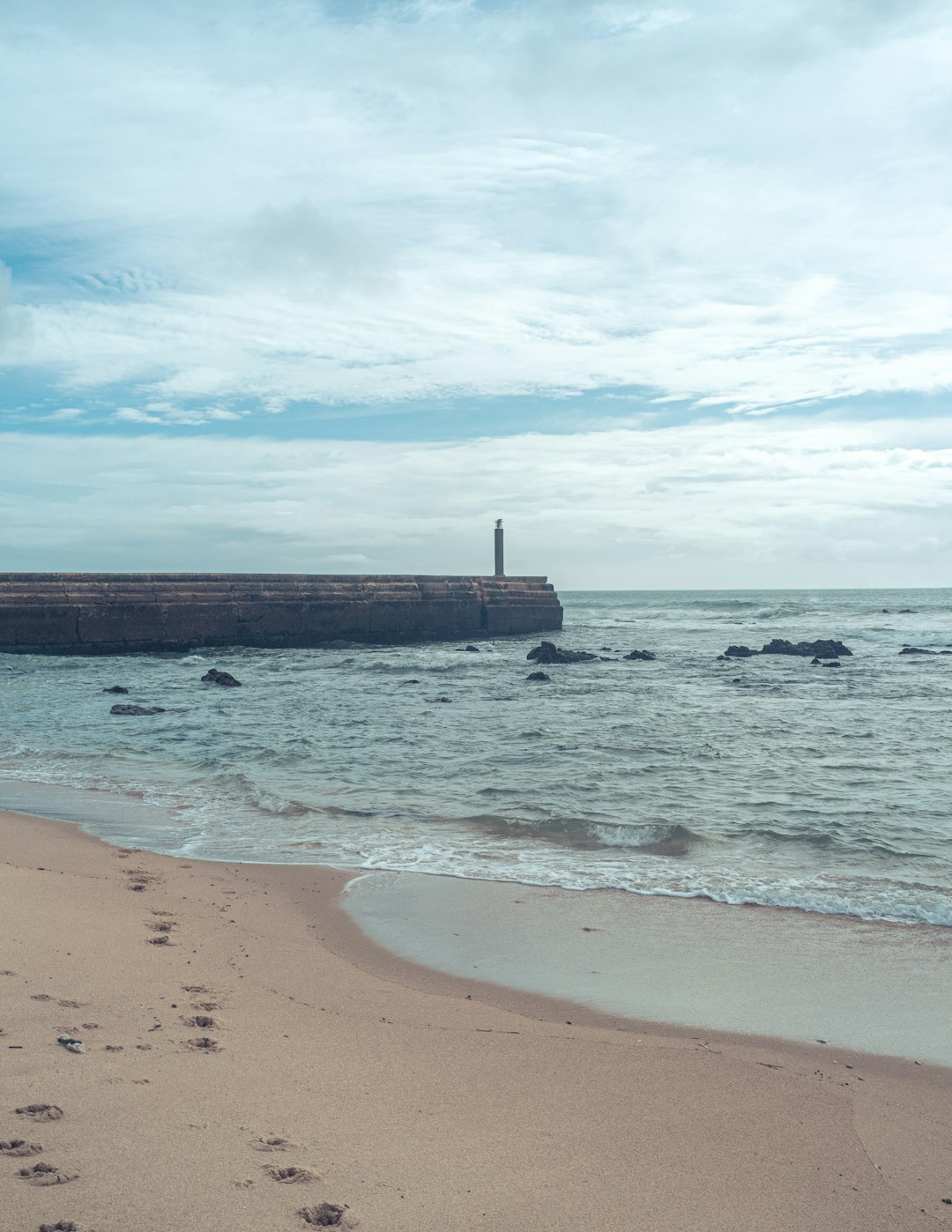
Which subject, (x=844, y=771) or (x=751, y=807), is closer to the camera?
(x=751, y=807)

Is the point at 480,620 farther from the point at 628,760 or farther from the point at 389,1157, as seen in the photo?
the point at 389,1157

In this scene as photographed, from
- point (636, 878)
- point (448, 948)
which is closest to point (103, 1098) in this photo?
point (448, 948)

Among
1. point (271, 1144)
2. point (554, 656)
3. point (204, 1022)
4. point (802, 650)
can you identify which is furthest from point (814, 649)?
point (271, 1144)

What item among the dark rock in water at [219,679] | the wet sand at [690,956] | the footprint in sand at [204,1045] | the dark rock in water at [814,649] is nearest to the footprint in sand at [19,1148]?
the footprint in sand at [204,1045]

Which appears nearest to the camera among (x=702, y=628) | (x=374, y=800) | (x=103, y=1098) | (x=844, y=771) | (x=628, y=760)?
(x=103, y=1098)

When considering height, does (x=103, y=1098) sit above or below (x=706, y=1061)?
above

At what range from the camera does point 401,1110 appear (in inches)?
115

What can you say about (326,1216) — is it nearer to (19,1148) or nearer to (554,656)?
(19,1148)

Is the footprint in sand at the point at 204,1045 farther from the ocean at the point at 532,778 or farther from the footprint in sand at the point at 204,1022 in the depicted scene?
the ocean at the point at 532,778

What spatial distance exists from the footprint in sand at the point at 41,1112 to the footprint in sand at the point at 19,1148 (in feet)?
0.45

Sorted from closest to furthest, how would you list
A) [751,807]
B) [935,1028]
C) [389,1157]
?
[389,1157], [935,1028], [751,807]

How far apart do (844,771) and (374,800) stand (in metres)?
4.67

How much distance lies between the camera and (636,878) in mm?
6164

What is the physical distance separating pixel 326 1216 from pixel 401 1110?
683 millimetres
